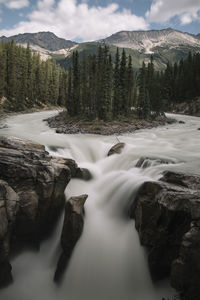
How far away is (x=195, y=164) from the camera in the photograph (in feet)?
45.2

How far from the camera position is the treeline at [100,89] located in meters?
41.6

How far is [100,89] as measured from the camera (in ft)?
139

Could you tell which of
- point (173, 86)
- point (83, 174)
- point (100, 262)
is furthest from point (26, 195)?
point (173, 86)

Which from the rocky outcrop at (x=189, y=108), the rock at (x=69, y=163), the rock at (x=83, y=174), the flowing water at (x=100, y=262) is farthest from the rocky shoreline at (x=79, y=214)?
the rocky outcrop at (x=189, y=108)

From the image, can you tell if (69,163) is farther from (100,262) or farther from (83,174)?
(100,262)

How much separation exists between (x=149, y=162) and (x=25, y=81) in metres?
63.9

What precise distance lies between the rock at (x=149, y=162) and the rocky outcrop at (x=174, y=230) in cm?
384

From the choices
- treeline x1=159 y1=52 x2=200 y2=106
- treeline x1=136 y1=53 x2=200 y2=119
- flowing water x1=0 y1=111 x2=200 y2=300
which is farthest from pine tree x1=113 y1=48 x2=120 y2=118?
flowing water x1=0 y1=111 x2=200 y2=300

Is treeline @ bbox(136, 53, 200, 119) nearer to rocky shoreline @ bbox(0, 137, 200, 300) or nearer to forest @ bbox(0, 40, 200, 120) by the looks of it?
forest @ bbox(0, 40, 200, 120)

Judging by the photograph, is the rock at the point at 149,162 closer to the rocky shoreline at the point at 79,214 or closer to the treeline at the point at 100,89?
the rocky shoreline at the point at 79,214

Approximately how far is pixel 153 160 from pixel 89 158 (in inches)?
231

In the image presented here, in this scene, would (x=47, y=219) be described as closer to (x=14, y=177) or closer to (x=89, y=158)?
(x=14, y=177)

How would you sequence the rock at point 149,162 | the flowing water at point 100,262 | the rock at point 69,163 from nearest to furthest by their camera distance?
the flowing water at point 100,262, the rock at point 69,163, the rock at point 149,162

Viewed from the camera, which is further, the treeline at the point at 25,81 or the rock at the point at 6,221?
the treeline at the point at 25,81
